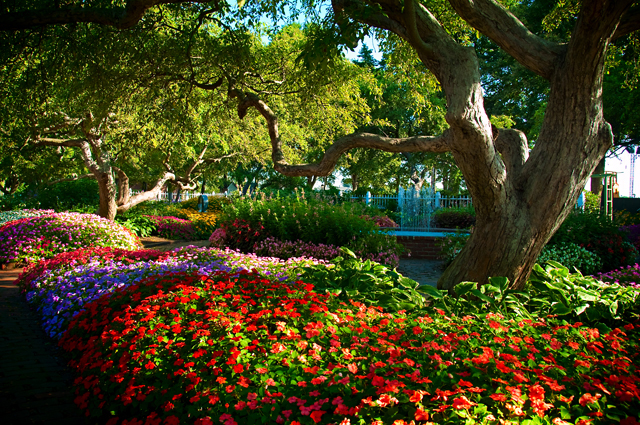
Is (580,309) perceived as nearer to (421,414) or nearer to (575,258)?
(421,414)

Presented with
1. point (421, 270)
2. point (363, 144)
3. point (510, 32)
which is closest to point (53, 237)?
point (363, 144)

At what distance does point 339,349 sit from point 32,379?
287 cm

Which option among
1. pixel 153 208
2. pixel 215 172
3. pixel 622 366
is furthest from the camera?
pixel 215 172

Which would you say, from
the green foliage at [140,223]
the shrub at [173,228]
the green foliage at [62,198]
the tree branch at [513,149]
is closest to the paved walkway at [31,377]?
the tree branch at [513,149]

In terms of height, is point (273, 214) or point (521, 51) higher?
Answer: point (521, 51)

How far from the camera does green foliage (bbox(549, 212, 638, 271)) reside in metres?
8.74

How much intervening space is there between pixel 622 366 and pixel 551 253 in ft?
22.1

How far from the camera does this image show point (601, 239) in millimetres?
8875

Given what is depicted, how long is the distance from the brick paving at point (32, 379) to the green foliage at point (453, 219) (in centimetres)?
1460

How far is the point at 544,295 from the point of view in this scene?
486cm

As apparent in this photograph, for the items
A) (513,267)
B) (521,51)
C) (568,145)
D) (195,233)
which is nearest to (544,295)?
(513,267)

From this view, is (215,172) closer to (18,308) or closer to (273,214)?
(273,214)

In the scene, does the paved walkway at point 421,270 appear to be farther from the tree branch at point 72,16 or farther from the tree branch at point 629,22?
the tree branch at point 72,16

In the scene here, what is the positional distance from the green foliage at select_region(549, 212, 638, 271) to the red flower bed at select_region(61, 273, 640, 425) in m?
6.11
